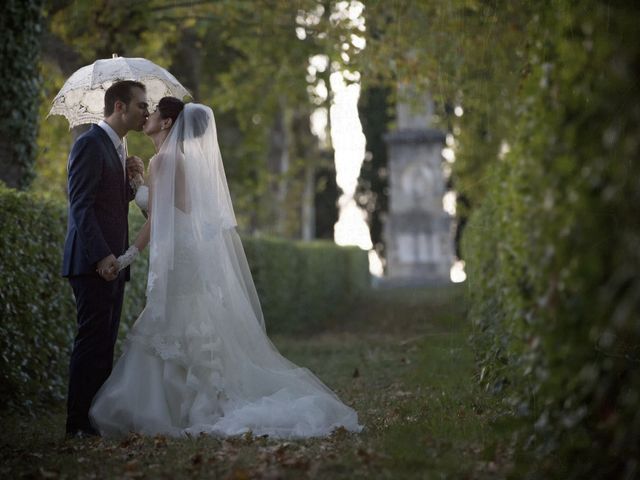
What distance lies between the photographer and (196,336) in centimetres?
671

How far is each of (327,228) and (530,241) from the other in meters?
38.7

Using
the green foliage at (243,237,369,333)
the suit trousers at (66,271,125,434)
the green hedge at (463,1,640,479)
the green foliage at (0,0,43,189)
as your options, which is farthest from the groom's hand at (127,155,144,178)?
the green foliage at (243,237,369,333)

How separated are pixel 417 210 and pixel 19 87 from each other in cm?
2401

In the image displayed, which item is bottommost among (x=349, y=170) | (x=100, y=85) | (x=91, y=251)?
(x=91, y=251)

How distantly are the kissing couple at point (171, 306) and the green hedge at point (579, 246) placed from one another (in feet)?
6.99

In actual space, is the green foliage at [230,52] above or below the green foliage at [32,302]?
above

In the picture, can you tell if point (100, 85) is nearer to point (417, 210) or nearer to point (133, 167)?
point (133, 167)

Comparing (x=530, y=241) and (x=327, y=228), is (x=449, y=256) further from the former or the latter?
(x=530, y=241)

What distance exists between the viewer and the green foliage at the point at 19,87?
10.2 metres

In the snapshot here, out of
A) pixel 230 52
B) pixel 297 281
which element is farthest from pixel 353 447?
pixel 230 52

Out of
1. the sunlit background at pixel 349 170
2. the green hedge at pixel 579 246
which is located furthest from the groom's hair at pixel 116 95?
the sunlit background at pixel 349 170

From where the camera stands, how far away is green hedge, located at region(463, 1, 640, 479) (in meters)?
3.55

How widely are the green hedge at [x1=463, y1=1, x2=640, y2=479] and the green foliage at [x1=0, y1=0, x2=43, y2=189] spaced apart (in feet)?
23.1

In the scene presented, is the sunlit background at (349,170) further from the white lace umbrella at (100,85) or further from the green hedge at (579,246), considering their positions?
the green hedge at (579,246)
